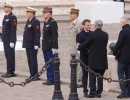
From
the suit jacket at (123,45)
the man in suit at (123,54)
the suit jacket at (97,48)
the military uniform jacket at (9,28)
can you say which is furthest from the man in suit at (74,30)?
the military uniform jacket at (9,28)

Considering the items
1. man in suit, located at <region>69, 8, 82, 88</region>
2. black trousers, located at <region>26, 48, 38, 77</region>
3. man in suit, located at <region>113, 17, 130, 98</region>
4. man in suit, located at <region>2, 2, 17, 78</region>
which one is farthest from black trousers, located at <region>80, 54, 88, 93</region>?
man in suit, located at <region>2, 2, 17, 78</region>

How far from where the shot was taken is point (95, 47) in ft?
45.7

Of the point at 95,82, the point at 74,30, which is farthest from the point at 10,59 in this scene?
the point at 95,82

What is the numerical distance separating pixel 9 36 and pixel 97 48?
12.6ft

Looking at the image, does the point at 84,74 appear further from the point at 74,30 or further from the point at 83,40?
the point at 74,30

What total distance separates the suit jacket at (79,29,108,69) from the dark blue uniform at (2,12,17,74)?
11.5ft

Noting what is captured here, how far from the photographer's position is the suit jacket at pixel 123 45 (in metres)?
13.8

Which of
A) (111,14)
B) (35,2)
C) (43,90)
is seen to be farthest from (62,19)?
(43,90)

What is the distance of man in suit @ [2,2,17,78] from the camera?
17.0 metres

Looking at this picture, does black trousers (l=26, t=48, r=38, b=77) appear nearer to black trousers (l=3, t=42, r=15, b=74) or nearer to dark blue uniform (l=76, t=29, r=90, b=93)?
black trousers (l=3, t=42, r=15, b=74)

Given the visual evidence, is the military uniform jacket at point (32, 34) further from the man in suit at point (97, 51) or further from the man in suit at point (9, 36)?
the man in suit at point (97, 51)

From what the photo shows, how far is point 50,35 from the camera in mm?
15898

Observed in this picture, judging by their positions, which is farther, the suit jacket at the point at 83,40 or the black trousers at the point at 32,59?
the black trousers at the point at 32,59

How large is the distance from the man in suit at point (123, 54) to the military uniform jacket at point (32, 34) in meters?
2.85
